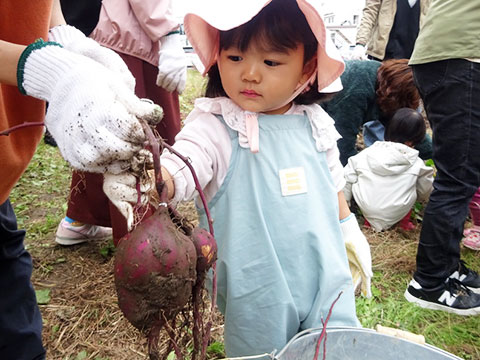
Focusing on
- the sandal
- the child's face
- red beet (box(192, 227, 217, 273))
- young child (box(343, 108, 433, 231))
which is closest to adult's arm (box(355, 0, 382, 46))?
young child (box(343, 108, 433, 231))

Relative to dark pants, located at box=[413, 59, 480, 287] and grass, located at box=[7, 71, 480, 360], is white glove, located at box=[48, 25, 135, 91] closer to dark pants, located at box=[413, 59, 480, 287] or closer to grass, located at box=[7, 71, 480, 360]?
grass, located at box=[7, 71, 480, 360]

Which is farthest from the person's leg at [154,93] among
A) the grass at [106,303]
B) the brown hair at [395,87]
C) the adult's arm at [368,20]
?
the adult's arm at [368,20]

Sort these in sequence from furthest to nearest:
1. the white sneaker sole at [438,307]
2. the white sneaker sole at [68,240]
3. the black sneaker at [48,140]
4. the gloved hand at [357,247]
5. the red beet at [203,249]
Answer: the black sneaker at [48,140], the white sneaker sole at [68,240], the white sneaker sole at [438,307], the gloved hand at [357,247], the red beet at [203,249]

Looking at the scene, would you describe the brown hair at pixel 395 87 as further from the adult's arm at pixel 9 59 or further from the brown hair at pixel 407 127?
the adult's arm at pixel 9 59

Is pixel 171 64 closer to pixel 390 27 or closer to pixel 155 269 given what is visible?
pixel 155 269

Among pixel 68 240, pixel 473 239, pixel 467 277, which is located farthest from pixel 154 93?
pixel 473 239

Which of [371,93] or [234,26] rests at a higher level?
[234,26]

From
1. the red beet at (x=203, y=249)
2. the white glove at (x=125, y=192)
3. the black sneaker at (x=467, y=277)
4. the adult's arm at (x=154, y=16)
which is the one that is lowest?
the black sneaker at (x=467, y=277)

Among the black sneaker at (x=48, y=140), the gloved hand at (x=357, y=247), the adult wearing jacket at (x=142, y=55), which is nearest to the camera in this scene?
the gloved hand at (x=357, y=247)

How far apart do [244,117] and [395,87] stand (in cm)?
244

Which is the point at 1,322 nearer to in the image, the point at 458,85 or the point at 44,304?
the point at 44,304

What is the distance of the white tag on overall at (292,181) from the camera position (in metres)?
1.16

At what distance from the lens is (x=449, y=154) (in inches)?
76.9

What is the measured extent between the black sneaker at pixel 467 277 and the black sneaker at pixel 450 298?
0.10ft
